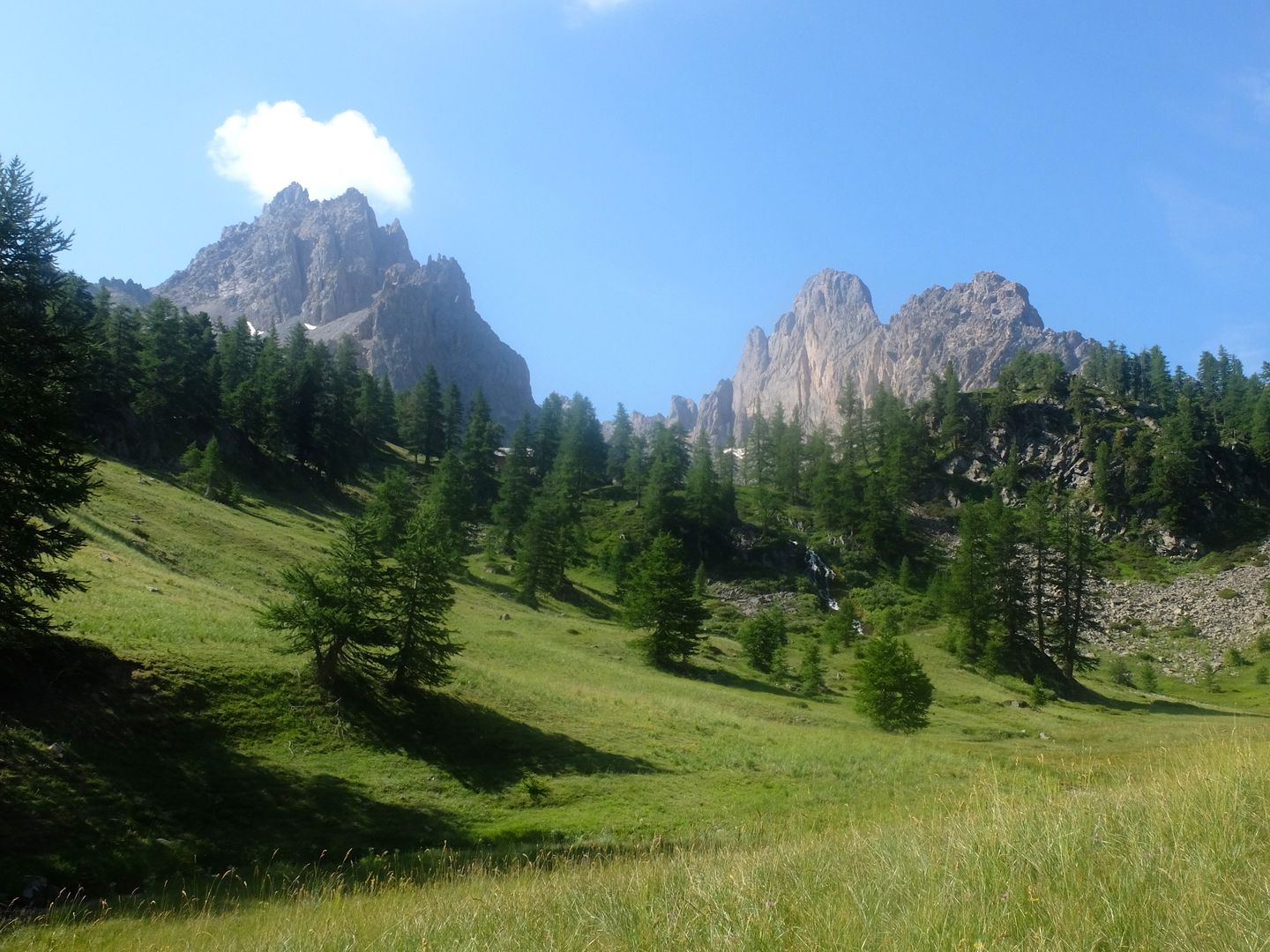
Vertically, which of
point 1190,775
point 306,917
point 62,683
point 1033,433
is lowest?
point 62,683

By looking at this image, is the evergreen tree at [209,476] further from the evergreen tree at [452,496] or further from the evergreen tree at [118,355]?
the evergreen tree at [452,496]

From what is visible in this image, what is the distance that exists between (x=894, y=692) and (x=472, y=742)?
75.7 feet

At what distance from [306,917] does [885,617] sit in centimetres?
7440

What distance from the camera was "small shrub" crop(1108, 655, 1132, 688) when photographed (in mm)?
69500

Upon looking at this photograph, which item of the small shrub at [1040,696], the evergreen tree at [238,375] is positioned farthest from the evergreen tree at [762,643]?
the evergreen tree at [238,375]

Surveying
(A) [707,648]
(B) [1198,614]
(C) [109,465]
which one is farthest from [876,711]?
(B) [1198,614]

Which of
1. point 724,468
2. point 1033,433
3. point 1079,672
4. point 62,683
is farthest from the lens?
point 724,468

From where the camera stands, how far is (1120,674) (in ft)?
Result: 230

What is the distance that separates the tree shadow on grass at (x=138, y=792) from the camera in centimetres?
1553

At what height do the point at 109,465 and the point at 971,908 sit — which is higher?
the point at 971,908

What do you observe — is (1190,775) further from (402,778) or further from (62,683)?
(62,683)

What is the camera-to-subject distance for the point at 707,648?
203 feet

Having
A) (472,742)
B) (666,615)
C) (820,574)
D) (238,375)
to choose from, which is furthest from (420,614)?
(238,375)

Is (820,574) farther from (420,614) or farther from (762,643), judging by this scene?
(420,614)
